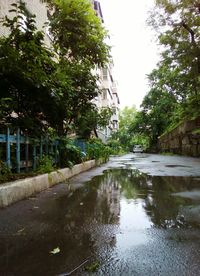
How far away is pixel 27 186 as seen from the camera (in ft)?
22.4

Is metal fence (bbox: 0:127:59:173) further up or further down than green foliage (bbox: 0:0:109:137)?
further down

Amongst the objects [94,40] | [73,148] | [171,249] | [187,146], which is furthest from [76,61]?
[187,146]

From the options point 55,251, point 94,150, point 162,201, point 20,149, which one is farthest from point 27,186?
point 94,150

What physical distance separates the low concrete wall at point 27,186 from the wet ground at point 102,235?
9.1 inches

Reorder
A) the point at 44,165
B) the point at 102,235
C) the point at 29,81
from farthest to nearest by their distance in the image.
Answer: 1. the point at 44,165
2. the point at 29,81
3. the point at 102,235

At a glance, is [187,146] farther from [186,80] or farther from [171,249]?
[171,249]

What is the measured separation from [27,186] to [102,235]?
321 centimetres

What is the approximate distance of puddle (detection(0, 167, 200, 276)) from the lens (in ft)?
9.95

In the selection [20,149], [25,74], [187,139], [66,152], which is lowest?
[66,152]

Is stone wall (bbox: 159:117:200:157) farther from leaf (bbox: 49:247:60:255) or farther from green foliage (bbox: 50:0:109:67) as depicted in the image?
leaf (bbox: 49:247:60:255)

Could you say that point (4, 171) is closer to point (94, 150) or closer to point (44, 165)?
point (44, 165)

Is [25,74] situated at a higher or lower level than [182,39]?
lower

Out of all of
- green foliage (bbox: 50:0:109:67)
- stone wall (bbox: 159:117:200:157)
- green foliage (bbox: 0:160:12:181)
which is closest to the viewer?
green foliage (bbox: 0:160:12:181)

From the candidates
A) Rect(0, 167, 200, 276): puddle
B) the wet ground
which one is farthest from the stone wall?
Rect(0, 167, 200, 276): puddle
